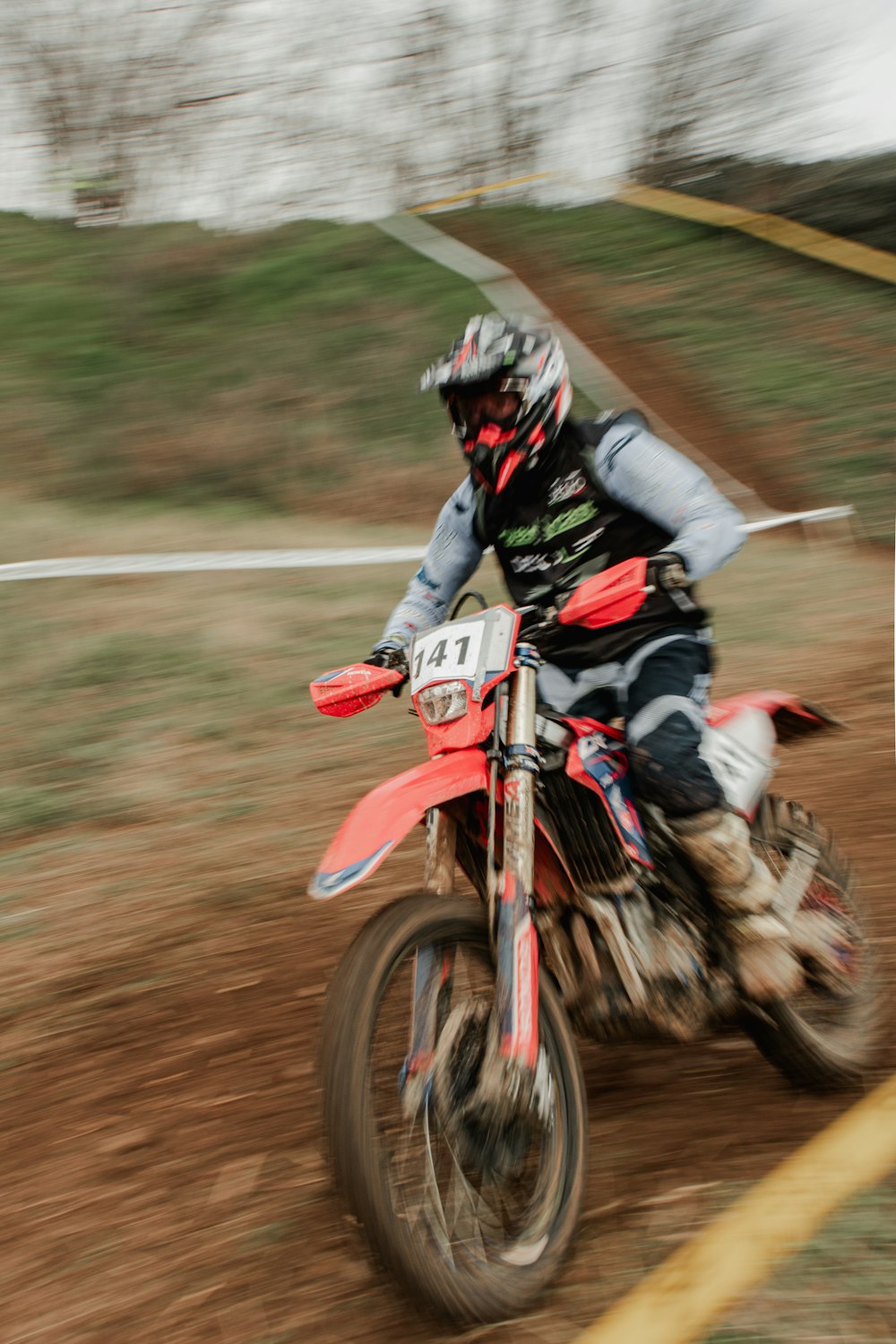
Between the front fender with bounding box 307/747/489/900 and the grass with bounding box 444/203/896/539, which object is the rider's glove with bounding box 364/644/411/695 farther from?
the grass with bounding box 444/203/896/539

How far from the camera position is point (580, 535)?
3.20 m

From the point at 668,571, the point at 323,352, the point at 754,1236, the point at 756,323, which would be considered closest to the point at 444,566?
the point at 668,571

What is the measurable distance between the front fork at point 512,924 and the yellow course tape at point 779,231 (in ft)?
61.7

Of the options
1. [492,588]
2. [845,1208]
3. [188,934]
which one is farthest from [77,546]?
[845,1208]

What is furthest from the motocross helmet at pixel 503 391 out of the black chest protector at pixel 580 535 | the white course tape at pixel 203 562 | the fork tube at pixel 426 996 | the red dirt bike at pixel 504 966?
the white course tape at pixel 203 562

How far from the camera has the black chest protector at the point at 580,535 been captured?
3189 millimetres

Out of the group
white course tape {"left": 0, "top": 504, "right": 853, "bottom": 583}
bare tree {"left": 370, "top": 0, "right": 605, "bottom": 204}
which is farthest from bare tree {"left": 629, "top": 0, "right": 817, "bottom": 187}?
white course tape {"left": 0, "top": 504, "right": 853, "bottom": 583}

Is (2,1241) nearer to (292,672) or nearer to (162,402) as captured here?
(292,672)

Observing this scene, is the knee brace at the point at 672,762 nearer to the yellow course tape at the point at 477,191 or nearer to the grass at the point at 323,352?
the grass at the point at 323,352

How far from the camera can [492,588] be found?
10.2 metres

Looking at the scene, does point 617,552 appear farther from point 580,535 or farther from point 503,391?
point 503,391

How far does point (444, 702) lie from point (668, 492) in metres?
0.85

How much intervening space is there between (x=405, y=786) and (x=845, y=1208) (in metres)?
1.34

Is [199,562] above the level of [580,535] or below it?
below
